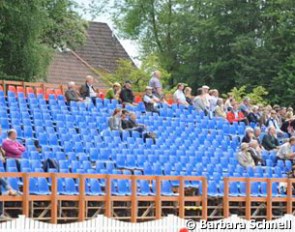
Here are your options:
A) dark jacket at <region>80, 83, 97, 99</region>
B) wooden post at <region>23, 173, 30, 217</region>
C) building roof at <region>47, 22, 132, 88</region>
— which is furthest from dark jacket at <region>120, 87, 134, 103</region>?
building roof at <region>47, 22, 132, 88</region>

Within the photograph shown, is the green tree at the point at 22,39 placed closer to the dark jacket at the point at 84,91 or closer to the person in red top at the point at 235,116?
the dark jacket at the point at 84,91

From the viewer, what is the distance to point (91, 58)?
6688 cm

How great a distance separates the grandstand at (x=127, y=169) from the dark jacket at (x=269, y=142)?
2.10 ft

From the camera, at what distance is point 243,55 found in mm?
52844

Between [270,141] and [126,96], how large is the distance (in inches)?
171

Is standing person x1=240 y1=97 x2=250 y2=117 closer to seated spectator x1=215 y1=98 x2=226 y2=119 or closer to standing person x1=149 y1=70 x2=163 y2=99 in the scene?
seated spectator x1=215 y1=98 x2=226 y2=119

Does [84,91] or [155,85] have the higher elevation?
[155,85]

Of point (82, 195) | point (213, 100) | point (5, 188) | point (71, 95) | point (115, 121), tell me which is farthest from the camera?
point (213, 100)

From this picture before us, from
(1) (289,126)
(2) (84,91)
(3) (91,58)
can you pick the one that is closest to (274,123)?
(1) (289,126)

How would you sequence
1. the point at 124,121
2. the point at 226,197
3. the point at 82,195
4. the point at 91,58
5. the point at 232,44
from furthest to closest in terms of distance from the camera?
the point at 91,58, the point at 232,44, the point at 124,121, the point at 226,197, the point at 82,195

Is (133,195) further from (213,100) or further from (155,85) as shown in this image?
(213,100)

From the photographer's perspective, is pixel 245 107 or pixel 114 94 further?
pixel 245 107

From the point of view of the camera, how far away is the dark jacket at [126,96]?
3391cm

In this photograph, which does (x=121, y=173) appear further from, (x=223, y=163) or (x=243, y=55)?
(x=243, y=55)
